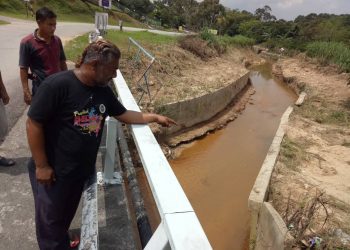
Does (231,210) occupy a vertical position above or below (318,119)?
below

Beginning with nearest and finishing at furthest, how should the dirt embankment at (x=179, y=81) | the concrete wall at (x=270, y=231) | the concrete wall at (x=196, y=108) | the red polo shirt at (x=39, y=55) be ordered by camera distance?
the red polo shirt at (x=39, y=55) < the concrete wall at (x=270, y=231) < the concrete wall at (x=196, y=108) < the dirt embankment at (x=179, y=81)

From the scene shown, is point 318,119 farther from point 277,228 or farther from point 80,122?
point 80,122

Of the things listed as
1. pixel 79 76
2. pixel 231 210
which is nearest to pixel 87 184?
pixel 79 76

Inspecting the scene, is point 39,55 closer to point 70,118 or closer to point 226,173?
point 70,118

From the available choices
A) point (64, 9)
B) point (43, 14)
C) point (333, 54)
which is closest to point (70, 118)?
point (43, 14)

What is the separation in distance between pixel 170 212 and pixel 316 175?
6.46m

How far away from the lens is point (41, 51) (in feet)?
11.7

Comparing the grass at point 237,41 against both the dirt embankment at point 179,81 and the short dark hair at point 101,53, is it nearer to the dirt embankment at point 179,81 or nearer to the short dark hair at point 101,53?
the dirt embankment at point 179,81

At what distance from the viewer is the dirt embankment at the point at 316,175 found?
15.2 feet

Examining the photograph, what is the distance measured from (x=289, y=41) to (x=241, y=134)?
28513 mm

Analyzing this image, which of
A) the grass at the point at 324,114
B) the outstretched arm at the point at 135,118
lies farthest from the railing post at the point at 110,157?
the grass at the point at 324,114

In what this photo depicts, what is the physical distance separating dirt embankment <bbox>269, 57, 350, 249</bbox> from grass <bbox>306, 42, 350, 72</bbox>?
22.2 ft

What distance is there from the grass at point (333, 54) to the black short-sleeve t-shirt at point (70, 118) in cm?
→ 2055

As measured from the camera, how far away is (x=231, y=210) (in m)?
7.10
